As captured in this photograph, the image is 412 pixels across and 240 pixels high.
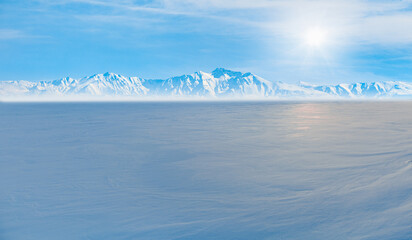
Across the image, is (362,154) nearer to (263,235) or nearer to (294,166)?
(294,166)

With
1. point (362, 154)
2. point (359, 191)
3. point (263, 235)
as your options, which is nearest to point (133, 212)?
point (263, 235)

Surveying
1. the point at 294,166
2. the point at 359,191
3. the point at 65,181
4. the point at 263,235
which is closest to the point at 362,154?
the point at 294,166

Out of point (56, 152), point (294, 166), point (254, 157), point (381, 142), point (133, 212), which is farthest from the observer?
point (381, 142)

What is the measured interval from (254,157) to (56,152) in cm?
1137

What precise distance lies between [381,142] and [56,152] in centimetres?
2073

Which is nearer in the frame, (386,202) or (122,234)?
(122,234)

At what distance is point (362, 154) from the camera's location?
1592cm

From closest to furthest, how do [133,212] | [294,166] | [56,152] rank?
[133,212] → [294,166] → [56,152]

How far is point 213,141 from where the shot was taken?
2130 centimetres

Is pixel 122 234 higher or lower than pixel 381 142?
lower

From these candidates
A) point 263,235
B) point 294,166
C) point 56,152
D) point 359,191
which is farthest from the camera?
point 56,152

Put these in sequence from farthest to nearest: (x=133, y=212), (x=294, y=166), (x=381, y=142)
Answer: (x=381, y=142) → (x=294, y=166) → (x=133, y=212)

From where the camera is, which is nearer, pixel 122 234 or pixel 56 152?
pixel 122 234

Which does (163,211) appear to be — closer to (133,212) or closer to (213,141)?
(133,212)
